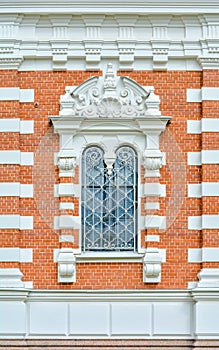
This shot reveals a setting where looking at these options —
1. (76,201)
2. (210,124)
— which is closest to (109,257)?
(76,201)

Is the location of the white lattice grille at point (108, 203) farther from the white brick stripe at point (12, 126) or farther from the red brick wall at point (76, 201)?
the white brick stripe at point (12, 126)

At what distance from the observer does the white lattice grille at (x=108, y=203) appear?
15656 mm

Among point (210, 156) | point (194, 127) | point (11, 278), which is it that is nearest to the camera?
point (11, 278)

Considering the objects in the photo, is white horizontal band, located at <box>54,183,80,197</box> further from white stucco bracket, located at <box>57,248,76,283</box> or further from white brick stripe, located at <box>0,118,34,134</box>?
white brick stripe, located at <box>0,118,34,134</box>

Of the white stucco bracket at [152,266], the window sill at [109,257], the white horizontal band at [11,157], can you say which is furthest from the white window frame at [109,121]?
the white horizontal band at [11,157]

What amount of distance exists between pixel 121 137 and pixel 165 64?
119cm

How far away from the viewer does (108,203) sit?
15680 mm

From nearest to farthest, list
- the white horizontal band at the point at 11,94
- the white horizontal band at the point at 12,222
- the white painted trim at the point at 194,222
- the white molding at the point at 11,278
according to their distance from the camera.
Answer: the white molding at the point at 11,278, the white horizontal band at the point at 12,222, the white painted trim at the point at 194,222, the white horizontal band at the point at 11,94

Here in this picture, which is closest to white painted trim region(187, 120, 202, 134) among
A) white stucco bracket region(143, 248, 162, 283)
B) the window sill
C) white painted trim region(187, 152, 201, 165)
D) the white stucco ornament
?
white painted trim region(187, 152, 201, 165)

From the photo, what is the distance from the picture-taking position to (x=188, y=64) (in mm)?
15867

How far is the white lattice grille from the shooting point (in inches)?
616

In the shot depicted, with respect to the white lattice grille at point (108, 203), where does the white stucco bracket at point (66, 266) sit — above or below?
below

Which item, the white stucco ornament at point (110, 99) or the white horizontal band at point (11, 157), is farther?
the white stucco ornament at point (110, 99)

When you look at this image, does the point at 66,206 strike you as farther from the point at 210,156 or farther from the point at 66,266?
the point at 210,156
